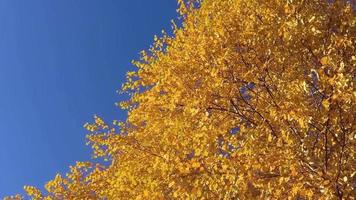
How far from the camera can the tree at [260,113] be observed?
9914 millimetres

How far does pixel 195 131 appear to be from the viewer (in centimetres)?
1265

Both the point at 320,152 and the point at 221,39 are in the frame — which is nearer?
the point at 320,152

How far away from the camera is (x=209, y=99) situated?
1216 cm

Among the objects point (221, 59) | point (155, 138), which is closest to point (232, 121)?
point (221, 59)

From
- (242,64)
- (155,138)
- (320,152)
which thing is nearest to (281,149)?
(320,152)

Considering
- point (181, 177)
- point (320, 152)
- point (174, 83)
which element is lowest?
point (320, 152)

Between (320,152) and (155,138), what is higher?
(155,138)

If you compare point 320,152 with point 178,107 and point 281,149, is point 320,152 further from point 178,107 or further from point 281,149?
point 178,107

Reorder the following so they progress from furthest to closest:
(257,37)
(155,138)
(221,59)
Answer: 1. (155,138)
2. (257,37)
3. (221,59)

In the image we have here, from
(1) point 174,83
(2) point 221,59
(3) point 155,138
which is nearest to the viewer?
(2) point 221,59

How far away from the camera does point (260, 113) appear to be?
11312mm

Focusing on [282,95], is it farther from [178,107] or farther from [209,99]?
[178,107]

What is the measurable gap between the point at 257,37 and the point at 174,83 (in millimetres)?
3072

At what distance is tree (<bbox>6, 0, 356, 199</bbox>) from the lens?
991 cm
